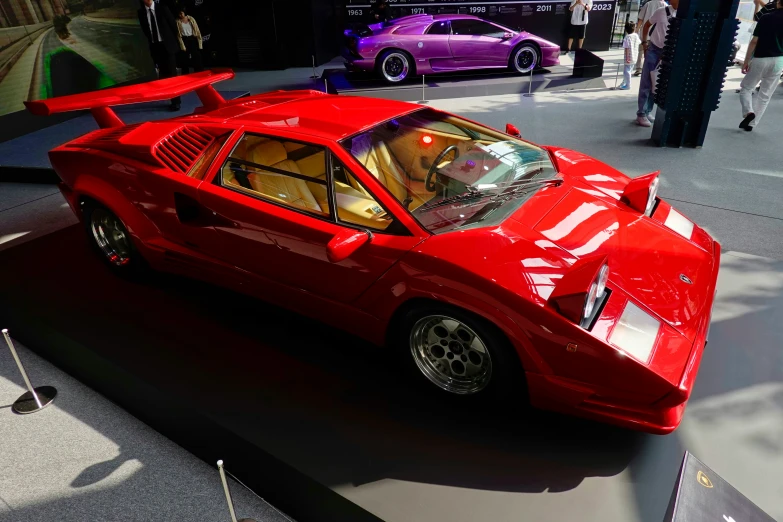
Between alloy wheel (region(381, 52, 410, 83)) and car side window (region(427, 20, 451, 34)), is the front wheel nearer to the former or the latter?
car side window (region(427, 20, 451, 34))

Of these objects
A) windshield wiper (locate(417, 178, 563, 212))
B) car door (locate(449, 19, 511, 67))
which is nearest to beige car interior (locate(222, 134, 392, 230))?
windshield wiper (locate(417, 178, 563, 212))

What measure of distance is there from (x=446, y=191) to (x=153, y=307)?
1835 mm

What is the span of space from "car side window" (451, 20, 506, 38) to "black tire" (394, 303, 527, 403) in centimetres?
791

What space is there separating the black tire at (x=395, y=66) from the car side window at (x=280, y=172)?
6721 millimetres

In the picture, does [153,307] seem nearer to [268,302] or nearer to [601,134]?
[268,302]

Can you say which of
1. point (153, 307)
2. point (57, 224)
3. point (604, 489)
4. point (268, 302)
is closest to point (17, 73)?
point (57, 224)

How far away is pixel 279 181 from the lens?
8.70 ft

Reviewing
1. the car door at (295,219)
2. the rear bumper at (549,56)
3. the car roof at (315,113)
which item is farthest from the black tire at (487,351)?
the rear bumper at (549,56)

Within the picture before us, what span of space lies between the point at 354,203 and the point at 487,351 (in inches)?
35.4

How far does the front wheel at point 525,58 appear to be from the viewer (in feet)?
30.3

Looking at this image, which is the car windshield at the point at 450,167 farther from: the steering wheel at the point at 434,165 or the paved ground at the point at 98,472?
the paved ground at the point at 98,472

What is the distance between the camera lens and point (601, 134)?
6.74m

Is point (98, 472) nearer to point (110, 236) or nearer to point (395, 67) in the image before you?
point (110, 236)

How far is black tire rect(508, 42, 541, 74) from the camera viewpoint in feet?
30.2
